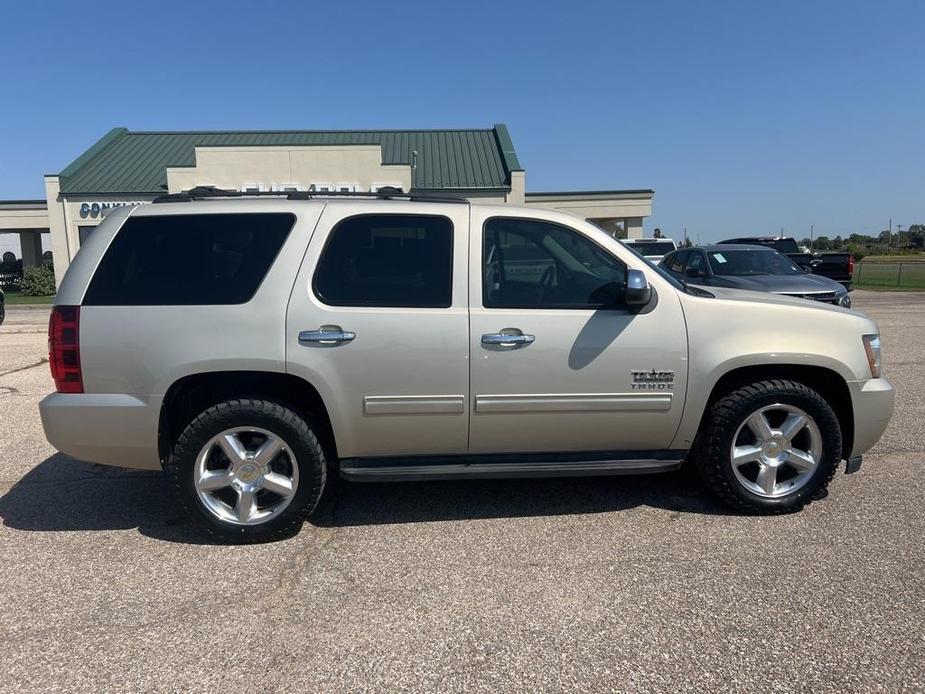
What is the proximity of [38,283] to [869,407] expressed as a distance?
106 ft

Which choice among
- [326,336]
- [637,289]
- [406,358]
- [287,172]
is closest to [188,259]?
[326,336]

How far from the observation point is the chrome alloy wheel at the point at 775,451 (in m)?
3.97

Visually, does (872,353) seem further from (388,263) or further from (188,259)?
(188,259)

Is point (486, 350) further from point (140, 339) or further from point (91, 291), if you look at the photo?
point (91, 291)

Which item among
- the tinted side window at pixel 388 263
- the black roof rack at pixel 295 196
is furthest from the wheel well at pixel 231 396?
the black roof rack at pixel 295 196

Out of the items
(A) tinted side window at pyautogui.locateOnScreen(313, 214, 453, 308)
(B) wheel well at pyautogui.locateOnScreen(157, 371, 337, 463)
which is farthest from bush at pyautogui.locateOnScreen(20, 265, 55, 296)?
(A) tinted side window at pyautogui.locateOnScreen(313, 214, 453, 308)

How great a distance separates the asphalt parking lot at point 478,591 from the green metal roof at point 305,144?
74.0 feet

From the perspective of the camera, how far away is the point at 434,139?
1189 inches

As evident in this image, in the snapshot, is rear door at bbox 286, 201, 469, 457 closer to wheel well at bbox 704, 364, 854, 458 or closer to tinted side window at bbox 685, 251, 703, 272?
wheel well at bbox 704, 364, 854, 458

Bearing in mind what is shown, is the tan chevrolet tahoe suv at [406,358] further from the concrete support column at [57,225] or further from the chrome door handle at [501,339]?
the concrete support column at [57,225]

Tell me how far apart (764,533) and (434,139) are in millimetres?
28601

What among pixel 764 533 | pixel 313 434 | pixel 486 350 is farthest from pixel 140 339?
pixel 764 533

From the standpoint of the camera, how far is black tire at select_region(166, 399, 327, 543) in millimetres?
3648

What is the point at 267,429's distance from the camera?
3686 millimetres
